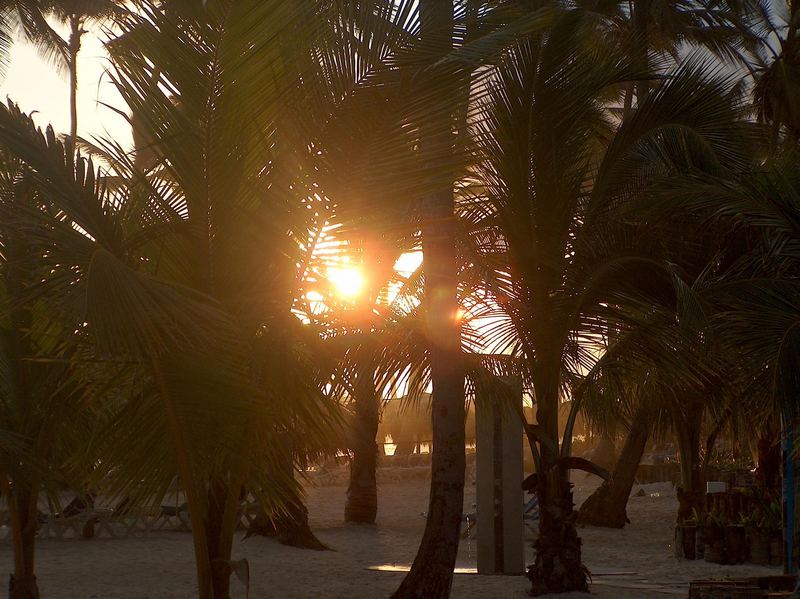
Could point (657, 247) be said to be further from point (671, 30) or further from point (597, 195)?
point (671, 30)

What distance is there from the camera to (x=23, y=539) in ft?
22.7

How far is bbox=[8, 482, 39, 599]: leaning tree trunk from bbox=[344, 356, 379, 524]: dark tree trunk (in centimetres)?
814

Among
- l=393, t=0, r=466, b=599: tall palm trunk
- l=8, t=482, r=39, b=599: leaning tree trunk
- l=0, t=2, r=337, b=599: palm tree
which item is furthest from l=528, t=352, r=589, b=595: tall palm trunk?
l=8, t=482, r=39, b=599: leaning tree trunk

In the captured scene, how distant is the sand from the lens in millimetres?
9617

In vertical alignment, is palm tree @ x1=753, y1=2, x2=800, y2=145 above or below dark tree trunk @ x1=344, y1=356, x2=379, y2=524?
above

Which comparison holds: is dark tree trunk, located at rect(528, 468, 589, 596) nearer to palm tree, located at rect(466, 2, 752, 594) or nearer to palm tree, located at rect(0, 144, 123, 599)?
palm tree, located at rect(466, 2, 752, 594)

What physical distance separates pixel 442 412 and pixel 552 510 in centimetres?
131

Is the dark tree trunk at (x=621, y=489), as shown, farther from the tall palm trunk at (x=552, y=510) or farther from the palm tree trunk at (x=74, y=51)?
the palm tree trunk at (x=74, y=51)

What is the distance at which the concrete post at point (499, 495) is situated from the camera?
34.5 feet

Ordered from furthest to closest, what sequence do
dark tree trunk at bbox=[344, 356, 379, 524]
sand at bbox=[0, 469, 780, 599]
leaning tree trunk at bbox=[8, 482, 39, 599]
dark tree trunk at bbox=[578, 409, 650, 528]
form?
dark tree trunk at bbox=[578, 409, 650, 528] → dark tree trunk at bbox=[344, 356, 379, 524] → sand at bbox=[0, 469, 780, 599] → leaning tree trunk at bbox=[8, 482, 39, 599]

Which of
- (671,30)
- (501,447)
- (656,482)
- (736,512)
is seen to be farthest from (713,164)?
(656,482)

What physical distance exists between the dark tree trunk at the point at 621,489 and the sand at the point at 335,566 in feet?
1.02

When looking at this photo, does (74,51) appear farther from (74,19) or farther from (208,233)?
(208,233)

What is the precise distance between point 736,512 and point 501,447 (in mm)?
4349
